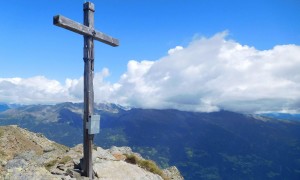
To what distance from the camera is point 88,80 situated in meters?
21.2

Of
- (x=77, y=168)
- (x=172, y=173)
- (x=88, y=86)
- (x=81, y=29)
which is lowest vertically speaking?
(x=172, y=173)

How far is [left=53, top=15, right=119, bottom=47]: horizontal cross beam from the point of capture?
18359mm

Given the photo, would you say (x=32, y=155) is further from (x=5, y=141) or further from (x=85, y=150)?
(x=5, y=141)

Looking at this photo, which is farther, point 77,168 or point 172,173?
point 172,173

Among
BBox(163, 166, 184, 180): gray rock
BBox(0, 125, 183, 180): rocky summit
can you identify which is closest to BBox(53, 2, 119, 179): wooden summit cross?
BBox(0, 125, 183, 180): rocky summit

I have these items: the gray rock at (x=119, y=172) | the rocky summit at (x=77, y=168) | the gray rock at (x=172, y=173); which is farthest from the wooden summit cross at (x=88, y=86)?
the gray rock at (x=172, y=173)

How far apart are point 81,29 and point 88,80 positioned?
10.5 ft

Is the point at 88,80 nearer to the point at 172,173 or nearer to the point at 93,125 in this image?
the point at 93,125

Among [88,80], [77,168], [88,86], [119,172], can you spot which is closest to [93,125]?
[88,86]

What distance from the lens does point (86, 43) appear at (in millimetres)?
21375

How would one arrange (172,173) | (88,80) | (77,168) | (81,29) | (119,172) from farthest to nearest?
1. (172,173)
2. (119,172)
3. (77,168)
4. (88,80)
5. (81,29)

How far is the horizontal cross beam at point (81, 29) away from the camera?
1836 centimetres

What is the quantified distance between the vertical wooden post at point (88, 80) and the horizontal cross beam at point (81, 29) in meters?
0.39

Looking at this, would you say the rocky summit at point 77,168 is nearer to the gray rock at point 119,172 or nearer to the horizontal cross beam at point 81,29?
the gray rock at point 119,172
